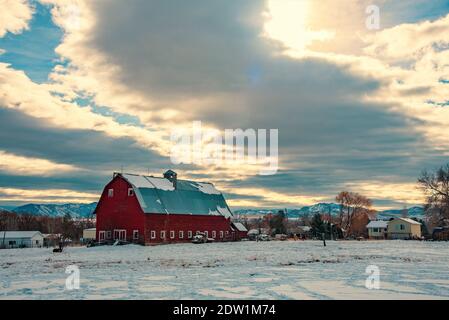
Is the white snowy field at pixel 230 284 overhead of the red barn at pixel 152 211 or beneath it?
beneath

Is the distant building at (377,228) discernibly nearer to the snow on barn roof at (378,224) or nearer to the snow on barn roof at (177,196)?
the snow on barn roof at (378,224)

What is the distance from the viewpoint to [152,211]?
5316 centimetres

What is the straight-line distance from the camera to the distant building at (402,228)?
305 ft

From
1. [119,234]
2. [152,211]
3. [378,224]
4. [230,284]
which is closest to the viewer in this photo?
[230,284]

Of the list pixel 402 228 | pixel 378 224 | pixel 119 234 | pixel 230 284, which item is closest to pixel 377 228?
pixel 378 224

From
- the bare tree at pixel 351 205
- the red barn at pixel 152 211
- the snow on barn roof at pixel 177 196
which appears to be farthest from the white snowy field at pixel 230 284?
the bare tree at pixel 351 205

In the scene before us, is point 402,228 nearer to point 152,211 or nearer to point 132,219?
point 152,211

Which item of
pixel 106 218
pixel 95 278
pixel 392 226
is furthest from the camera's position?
pixel 392 226

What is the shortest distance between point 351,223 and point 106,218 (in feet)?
194

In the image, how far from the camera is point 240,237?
71.9m

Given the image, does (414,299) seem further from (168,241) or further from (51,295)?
(168,241)

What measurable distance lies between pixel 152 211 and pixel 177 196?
23.0 ft

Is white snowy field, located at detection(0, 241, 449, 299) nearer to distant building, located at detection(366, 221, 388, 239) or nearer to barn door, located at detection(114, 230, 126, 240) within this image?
barn door, located at detection(114, 230, 126, 240)

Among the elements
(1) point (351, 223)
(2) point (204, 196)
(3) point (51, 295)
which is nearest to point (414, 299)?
(3) point (51, 295)
